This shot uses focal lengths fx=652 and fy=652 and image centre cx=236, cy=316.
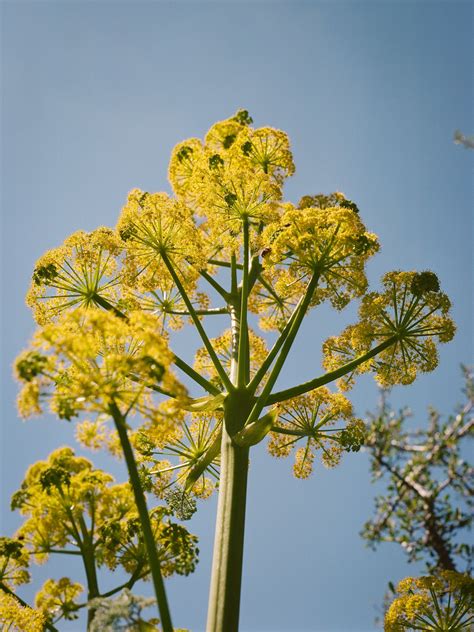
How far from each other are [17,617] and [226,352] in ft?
11.2

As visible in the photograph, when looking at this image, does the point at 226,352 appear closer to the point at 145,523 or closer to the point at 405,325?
the point at 405,325

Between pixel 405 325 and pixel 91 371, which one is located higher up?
pixel 405 325

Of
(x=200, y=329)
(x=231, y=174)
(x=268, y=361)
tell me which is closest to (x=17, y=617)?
(x=200, y=329)

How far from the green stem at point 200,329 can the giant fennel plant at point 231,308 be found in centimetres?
1

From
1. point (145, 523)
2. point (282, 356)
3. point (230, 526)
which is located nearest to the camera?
point (145, 523)

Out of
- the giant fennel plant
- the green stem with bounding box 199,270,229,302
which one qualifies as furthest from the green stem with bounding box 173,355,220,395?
the green stem with bounding box 199,270,229,302

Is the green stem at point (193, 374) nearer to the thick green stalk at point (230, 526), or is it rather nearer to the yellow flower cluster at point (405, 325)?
the thick green stalk at point (230, 526)

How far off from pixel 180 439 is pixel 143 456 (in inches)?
15.7

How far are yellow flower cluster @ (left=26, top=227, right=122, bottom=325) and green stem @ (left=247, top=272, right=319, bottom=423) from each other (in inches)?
77.3

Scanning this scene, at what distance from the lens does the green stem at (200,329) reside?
17.9 ft

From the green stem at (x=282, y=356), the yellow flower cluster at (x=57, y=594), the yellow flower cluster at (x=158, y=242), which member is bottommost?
the yellow flower cluster at (x=57, y=594)

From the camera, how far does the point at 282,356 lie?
5445mm

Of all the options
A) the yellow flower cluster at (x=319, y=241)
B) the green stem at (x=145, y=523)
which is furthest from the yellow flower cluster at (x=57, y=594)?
the yellow flower cluster at (x=319, y=241)

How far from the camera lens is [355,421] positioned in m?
6.60
